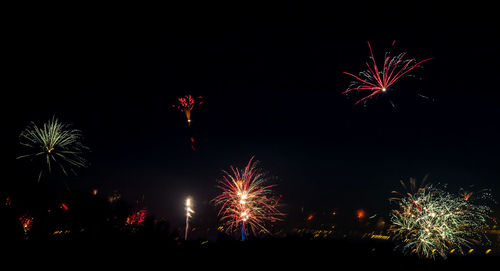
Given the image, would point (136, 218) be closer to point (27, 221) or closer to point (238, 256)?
point (27, 221)

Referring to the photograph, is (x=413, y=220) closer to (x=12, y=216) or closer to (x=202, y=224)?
(x=12, y=216)

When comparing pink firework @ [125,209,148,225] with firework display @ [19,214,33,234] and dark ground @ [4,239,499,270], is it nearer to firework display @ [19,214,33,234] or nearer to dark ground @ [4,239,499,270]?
firework display @ [19,214,33,234]

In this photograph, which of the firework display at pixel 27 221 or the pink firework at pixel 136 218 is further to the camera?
the pink firework at pixel 136 218

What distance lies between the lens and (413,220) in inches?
1483

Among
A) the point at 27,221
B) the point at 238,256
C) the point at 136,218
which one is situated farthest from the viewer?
the point at 136,218

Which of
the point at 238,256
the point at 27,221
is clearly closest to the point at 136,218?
the point at 27,221

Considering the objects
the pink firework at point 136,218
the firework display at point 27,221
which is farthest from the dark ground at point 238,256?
the pink firework at point 136,218

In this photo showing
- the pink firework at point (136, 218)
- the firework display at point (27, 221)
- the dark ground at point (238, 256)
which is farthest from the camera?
the pink firework at point (136, 218)

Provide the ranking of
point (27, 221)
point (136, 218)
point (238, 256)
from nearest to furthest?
point (238, 256) < point (27, 221) < point (136, 218)

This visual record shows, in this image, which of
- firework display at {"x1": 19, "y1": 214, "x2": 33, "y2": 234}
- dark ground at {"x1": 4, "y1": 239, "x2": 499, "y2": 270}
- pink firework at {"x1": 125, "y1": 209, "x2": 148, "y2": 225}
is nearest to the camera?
dark ground at {"x1": 4, "y1": 239, "x2": 499, "y2": 270}

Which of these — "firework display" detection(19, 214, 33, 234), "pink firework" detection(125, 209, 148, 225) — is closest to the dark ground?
"firework display" detection(19, 214, 33, 234)

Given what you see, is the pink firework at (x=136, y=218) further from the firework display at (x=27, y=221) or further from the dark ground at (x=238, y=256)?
the dark ground at (x=238, y=256)

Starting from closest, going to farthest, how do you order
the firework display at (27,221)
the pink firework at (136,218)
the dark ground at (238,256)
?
the dark ground at (238,256)
the firework display at (27,221)
the pink firework at (136,218)

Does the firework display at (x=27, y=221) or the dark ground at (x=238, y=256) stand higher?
the firework display at (x=27, y=221)
